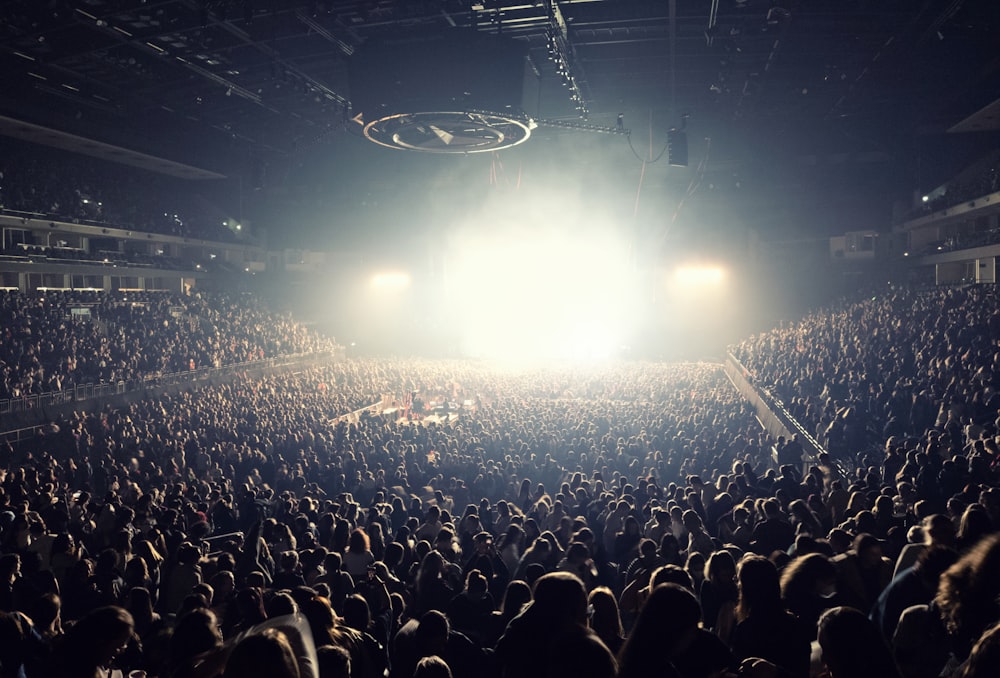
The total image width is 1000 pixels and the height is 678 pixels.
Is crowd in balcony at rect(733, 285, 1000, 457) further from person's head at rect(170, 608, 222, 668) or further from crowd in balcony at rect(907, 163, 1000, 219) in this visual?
person's head at rect(170, 608, 222, 668)

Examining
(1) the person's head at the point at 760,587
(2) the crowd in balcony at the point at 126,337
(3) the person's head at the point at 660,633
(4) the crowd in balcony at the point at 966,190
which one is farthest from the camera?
(4) the crowd in balcony at the point at 966,190

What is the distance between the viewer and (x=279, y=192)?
4553cm

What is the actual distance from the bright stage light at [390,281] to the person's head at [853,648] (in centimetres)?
4622

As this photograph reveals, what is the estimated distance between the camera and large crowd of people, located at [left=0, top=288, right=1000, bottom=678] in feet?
10.3

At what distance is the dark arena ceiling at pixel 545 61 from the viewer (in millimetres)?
20484

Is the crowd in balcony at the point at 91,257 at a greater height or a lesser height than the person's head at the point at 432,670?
greater

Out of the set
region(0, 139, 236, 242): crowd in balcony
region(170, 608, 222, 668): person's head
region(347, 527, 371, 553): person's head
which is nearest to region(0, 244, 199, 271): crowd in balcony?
region(0, 139, 236, 242): crowd in balcony

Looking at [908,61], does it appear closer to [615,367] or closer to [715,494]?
[615,367]

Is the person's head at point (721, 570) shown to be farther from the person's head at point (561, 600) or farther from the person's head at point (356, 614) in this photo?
the person's head at point (356, 614)

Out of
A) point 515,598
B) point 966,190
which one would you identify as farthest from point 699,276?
point 515,598

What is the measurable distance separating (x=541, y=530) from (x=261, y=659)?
6.86 metres

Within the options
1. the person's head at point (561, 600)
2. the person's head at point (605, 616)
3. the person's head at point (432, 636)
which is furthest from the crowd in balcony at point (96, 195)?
the person's head at point (561, 600)

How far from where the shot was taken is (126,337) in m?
29.3

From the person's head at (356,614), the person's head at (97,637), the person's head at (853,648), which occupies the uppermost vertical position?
the person's head at (853,648)
